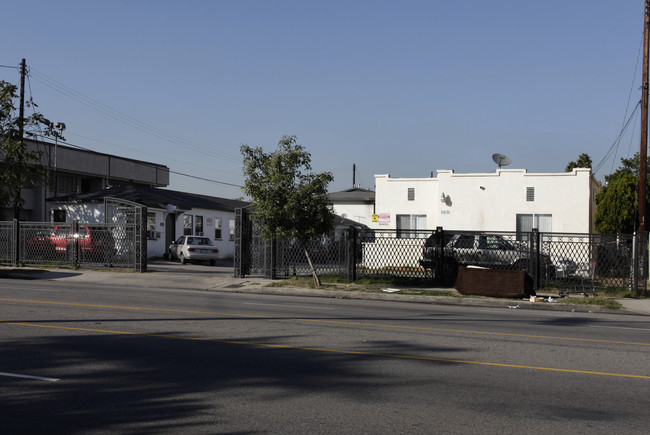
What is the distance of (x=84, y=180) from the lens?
51.2 meters

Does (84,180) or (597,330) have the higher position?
(84,180)

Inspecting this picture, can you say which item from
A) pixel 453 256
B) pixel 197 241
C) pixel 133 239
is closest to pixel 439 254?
pixel 453 256

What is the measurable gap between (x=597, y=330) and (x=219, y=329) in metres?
7.50

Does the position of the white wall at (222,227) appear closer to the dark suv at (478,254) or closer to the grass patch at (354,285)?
the grass patch at (354,285)

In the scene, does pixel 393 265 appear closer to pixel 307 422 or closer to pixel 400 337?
pixel 400 337

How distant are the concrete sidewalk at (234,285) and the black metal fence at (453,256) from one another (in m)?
1.03

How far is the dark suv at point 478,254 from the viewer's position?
20.2 metres

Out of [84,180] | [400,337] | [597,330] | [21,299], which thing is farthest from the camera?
[84,180]

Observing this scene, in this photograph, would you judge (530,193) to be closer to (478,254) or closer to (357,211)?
(478,254)

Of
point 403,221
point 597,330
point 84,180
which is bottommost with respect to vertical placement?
point 597,330

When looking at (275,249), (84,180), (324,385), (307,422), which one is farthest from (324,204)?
(84,180)

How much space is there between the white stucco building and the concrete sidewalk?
35.5 ft

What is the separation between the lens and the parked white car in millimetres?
32188

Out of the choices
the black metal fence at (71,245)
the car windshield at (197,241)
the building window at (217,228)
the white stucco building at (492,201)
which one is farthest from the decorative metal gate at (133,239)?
the building window at (217,228)
